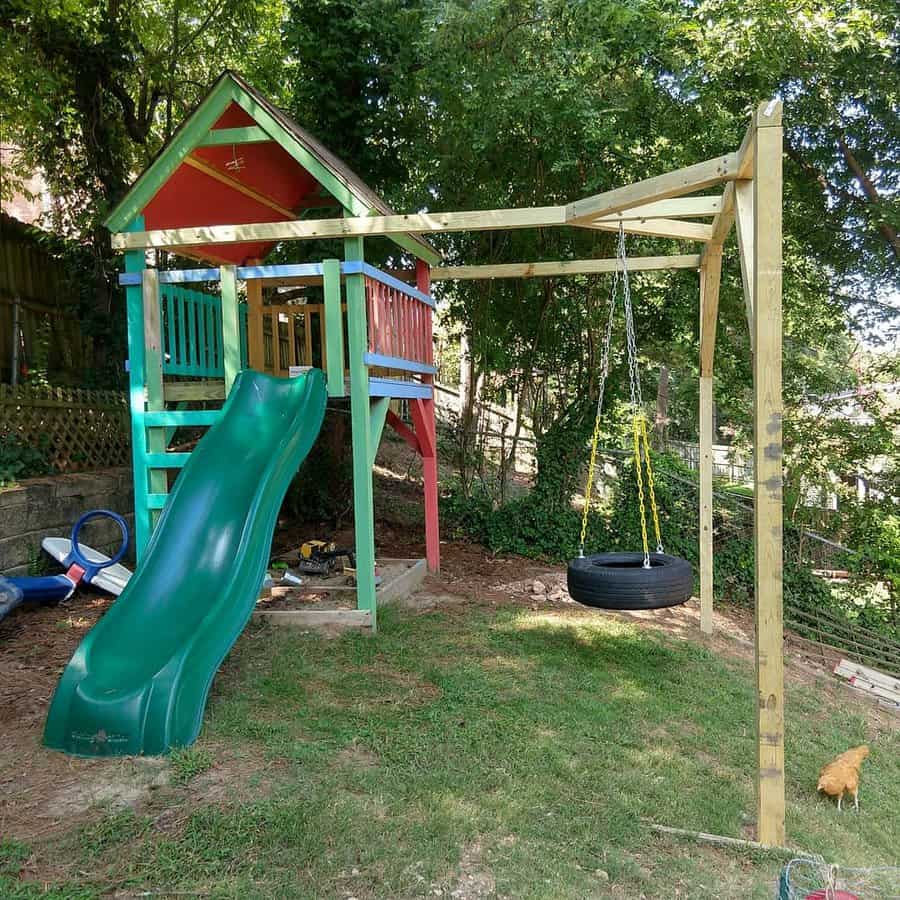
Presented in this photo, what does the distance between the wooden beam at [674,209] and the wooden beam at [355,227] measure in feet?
1.37

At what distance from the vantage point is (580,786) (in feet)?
11.6

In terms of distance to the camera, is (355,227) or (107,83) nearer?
(355,227)

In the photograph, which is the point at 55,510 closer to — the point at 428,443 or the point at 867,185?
the point at 428,443

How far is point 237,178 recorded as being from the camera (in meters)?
7.04

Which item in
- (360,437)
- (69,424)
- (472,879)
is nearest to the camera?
(472,879)

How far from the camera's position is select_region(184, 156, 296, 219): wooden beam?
20.8 feet

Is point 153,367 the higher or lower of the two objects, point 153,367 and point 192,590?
the higher

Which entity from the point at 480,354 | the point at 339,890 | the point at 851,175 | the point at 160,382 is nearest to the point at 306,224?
the point at 160,382

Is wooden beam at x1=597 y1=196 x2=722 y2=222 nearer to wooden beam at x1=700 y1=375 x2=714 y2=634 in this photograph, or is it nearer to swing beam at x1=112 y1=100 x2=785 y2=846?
swing beam at x1=112 y1=100 x2=785 y2=846

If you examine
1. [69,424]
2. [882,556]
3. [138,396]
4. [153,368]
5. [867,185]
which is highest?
[867,185]

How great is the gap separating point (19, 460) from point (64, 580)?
1.29 m

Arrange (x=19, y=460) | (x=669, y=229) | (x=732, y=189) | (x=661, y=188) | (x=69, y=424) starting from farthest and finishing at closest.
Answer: (x=69, y=424), (x=19, y=460), (x=669, y=229), (x=732, y=189), (x=661, y=188)

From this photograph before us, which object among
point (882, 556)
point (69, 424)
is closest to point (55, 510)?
point (69, 424)

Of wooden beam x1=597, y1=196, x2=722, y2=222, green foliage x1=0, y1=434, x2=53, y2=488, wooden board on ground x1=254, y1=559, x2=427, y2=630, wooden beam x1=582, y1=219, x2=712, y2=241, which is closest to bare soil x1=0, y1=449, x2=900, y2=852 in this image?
wooden board on ground x1=254, y1=559, x2=427, y2=630
